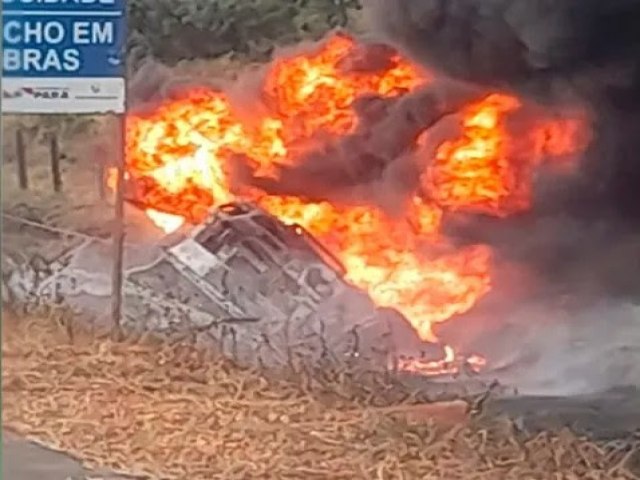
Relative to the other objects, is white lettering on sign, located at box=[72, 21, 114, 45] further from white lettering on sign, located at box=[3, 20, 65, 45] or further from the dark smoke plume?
the dark smoke plume

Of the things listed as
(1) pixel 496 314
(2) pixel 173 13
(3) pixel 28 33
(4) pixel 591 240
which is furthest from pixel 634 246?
(3) pixel 28 33

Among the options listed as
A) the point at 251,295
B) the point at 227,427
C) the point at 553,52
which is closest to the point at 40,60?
the point at 251,295

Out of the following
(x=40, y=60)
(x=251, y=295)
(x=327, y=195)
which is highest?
(x=40, y=60)

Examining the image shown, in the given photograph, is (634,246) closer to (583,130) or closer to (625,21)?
(583,130)

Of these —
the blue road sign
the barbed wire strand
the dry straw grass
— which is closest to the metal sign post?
the blue road sign

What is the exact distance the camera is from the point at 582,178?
1.59 metres

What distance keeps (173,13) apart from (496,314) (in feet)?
1.57

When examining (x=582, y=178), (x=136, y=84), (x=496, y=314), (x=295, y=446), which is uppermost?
(x=136, y=84)

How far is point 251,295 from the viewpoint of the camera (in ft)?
5.18

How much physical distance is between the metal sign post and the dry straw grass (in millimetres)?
237

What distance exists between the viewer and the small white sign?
1.49 metres

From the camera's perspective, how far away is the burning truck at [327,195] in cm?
158

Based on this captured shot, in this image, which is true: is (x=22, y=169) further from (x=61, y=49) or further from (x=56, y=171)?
(x=61, y=49)

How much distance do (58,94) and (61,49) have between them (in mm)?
47
